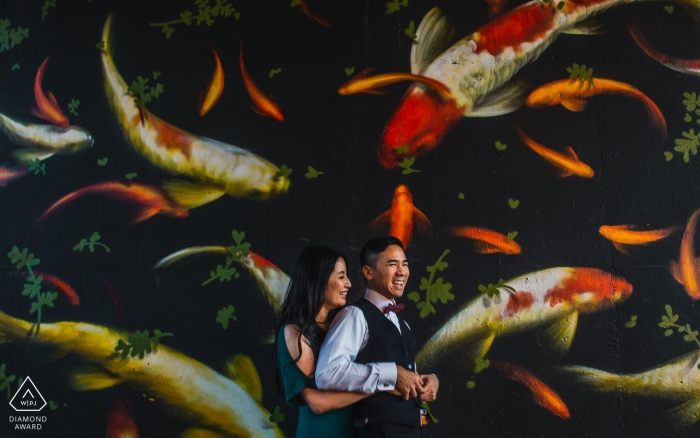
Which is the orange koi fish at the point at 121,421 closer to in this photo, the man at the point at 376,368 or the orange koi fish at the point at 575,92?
the man at the point at 376,368

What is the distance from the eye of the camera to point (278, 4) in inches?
128

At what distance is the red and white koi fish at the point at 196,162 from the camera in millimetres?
3049

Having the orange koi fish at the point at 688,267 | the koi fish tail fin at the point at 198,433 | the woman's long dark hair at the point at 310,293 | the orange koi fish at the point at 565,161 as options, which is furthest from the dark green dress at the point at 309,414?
the orange koi fish at the point at 688,267

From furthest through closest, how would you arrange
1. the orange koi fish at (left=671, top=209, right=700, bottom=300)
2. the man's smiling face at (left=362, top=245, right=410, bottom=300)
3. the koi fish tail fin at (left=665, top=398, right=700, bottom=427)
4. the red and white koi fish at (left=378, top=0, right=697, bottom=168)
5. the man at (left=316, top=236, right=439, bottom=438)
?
the red and white koi fish at (left=378, top=0, right=697, bottom=168) → the orange koi fish at (left=671, top=209, right=700, bottom=300) → the koi fish tail fin at (left=665, top=398, right=700, bottom=427) → the man's smiling face at (left=362, top=245, right=410, bottom=300) → the man at (left=316, top=236, right=439, bottom=438)

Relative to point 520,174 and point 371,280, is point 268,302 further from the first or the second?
point 520,174

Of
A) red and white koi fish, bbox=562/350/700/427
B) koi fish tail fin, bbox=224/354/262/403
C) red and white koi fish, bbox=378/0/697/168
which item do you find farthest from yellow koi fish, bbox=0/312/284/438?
red and white koi fish, bbox=562/350/700/427

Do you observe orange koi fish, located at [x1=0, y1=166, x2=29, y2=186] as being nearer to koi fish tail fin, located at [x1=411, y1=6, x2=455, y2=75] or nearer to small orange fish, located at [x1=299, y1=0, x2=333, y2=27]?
small orange fish, located at [x1=299, y1=0, x2=333, y2=27]

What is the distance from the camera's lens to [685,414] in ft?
8.94

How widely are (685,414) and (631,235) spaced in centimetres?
84

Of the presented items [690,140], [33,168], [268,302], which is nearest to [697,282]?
[690,140]

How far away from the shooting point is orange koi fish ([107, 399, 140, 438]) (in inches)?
112

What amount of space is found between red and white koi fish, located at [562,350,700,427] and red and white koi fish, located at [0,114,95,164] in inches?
107

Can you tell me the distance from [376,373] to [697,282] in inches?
70.7

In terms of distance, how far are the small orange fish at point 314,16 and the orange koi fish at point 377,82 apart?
350mm
